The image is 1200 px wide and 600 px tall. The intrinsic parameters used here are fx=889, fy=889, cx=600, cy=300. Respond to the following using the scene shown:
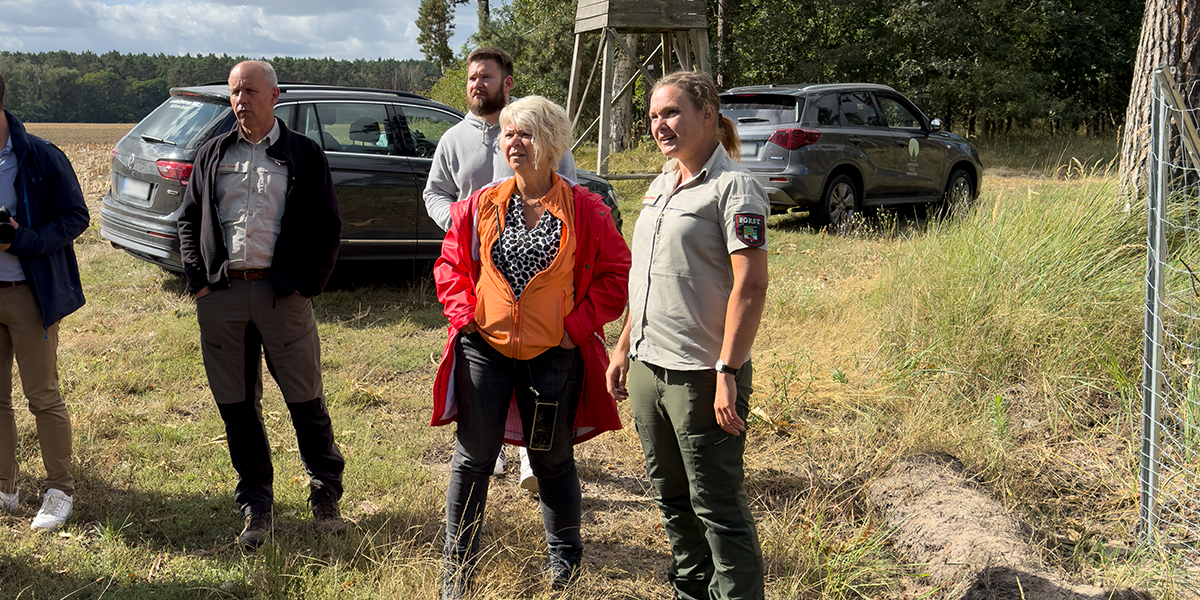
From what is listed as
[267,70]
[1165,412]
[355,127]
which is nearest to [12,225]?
[267,70]

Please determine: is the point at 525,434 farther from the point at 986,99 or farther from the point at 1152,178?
the point at 986,99

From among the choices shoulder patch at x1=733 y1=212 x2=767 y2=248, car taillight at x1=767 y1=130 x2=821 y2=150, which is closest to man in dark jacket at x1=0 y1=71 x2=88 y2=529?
shoulder patch at x1=733 y1=212 x2=767 y2=248

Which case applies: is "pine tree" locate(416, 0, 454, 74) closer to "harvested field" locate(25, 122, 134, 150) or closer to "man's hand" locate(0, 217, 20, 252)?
"harvested field" locate(25, 122, 134, 150)

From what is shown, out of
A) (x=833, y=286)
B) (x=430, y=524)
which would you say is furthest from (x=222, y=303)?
(x=833, y=286)

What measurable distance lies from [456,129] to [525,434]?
5.43 feet

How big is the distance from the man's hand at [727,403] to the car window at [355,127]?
5585 millimetres

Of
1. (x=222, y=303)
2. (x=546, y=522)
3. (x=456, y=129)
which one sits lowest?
(x=546, y=522)

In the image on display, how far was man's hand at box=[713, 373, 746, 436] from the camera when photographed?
2.59 meters

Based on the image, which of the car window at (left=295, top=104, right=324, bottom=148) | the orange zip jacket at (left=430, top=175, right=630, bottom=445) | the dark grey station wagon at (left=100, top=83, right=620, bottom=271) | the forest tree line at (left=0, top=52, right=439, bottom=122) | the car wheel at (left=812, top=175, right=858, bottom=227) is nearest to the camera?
the orange zip jacket at (left=430, top=175, right=630, bottom=445)

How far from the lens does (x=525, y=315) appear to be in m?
3.01

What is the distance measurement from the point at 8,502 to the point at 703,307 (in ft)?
10.6

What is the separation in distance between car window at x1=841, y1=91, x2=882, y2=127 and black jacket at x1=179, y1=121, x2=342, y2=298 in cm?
837

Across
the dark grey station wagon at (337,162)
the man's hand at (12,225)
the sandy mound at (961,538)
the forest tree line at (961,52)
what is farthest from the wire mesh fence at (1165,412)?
the forest tree line at (961,52)

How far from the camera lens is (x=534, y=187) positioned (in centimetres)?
312
